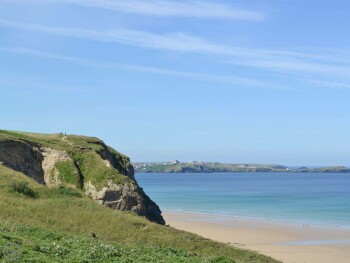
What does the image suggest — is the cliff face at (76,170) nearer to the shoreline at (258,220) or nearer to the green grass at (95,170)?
the green grass at (95,170)

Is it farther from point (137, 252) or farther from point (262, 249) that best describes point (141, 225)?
point (262, 249)

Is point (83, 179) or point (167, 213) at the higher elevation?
point (83, 179)

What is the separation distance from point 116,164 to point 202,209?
36.6 meters

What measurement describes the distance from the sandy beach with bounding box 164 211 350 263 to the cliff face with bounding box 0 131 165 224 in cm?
1180

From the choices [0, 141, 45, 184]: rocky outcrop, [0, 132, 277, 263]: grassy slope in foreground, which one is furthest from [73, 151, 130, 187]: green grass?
[0, 132, 277, 263]: grassy slope in foreground

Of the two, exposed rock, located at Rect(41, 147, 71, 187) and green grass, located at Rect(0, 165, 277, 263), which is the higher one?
exposed rock, located at Rect(41, 147, 71, 187)

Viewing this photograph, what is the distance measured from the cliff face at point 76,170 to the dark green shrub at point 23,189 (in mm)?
8127

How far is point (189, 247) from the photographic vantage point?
29219 millimetres

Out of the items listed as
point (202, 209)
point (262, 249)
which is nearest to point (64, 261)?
point (262, 249)

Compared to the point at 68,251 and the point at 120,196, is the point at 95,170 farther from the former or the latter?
the point at 68,251

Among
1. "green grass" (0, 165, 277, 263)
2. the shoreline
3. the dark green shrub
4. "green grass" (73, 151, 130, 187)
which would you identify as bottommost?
the shoreline

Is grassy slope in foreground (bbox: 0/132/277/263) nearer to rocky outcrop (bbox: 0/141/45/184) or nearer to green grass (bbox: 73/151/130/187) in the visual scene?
green grass (bbox: 73/151/130/187)

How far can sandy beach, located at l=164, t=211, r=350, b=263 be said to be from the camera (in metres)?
Result: 45.6

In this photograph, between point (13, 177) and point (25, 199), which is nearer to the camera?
point (25, 199)
